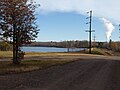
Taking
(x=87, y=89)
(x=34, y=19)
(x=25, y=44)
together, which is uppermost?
(x=34, y=19)

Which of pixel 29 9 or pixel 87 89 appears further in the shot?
pixel 29 9

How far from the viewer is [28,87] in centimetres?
1444

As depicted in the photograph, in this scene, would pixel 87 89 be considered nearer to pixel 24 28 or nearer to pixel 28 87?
pixel 28 87

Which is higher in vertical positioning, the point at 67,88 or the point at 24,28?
the point at 24,28

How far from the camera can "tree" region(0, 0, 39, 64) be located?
28969mm

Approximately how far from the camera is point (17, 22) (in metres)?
29.4

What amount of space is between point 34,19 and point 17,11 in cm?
178

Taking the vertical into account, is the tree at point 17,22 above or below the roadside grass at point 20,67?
above

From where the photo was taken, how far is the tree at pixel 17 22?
95.0ft

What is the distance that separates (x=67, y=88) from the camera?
14.4 meters

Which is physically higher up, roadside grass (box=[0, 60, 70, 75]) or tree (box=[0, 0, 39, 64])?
tree (box=[0, 0, 39, 64])

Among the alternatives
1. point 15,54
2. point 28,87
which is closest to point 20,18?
point 15,54

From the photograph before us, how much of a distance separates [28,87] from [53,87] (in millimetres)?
1110

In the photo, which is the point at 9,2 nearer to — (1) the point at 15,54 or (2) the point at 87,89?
(1) the point at 15,54
